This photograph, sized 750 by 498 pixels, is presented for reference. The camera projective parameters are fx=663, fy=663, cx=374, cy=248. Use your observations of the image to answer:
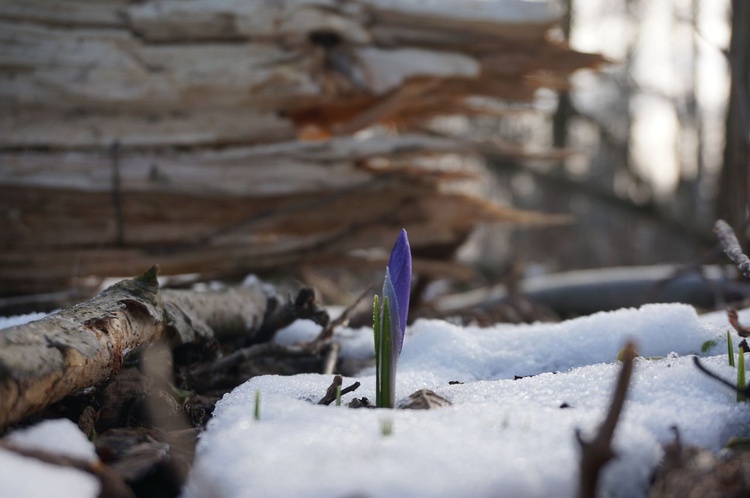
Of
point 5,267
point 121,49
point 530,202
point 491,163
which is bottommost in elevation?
point 530,202

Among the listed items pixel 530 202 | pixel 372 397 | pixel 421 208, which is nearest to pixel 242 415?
pixel 372 397

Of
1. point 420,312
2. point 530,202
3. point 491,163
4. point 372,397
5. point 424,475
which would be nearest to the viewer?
point 424,475

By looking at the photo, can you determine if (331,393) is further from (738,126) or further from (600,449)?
(738,126)

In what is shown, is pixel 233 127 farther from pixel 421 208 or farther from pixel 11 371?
pixel 11 371

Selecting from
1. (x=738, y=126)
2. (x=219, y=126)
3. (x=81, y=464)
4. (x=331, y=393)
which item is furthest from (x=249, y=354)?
(x=738, y=126)

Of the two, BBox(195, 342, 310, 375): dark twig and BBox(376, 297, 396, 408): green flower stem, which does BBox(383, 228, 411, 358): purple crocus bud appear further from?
BBox(195, 342, 310, 375): dark twig

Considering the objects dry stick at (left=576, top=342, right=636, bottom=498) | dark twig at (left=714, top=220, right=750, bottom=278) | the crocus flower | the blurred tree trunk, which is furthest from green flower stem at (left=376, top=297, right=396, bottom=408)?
the blurred tree trunk

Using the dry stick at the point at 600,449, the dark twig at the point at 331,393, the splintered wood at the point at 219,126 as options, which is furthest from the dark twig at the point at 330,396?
the splintered wood at the point at 219,126
